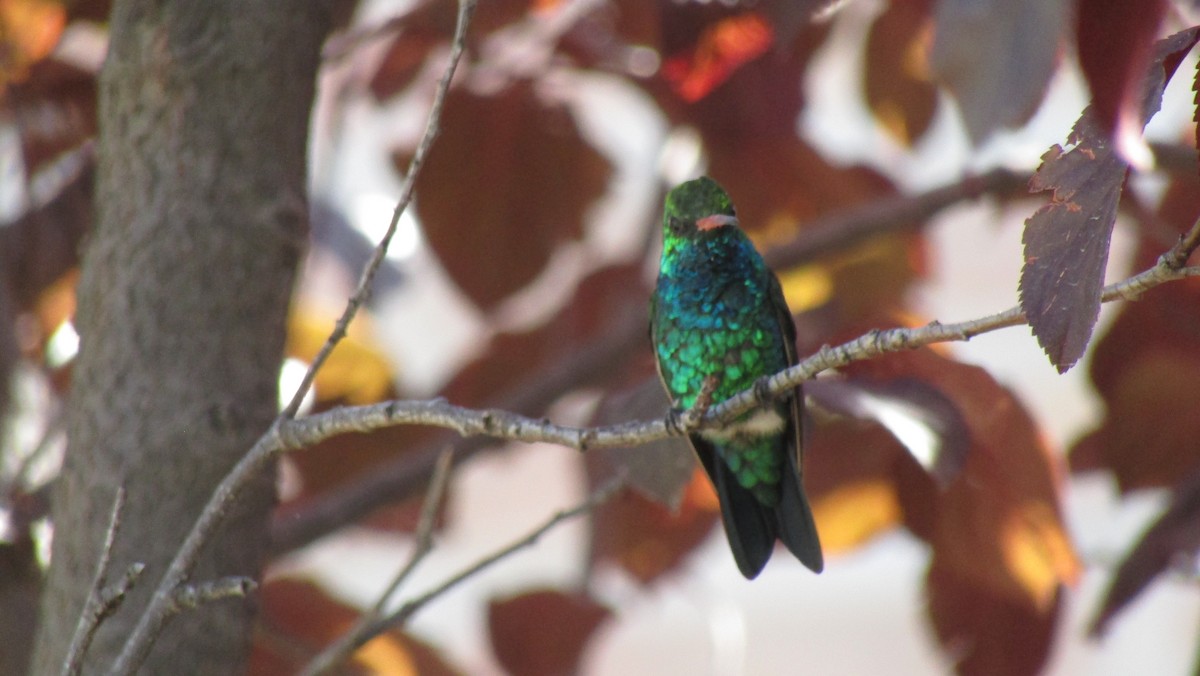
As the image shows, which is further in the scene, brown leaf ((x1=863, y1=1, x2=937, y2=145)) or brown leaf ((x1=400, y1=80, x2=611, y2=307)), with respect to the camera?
brown leaf ((x1=863, y1=1, x2=937, y2=145))

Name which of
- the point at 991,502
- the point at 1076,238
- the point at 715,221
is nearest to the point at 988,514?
the point at 991,502

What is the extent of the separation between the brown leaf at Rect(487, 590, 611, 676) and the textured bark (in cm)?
61

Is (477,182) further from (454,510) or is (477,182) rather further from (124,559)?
(124,559)

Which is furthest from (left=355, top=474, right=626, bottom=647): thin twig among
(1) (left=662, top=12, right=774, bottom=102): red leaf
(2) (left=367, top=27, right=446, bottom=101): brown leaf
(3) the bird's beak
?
(2) (left=367, top=27, right=446, bottom=101): brown leaf

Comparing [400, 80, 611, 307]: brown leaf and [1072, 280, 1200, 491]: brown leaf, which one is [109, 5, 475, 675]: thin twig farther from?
[1072, 280, 1200, 491]: brown leaf

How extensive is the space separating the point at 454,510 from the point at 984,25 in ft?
5.21

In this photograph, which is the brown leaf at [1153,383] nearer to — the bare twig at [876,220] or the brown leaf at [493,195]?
the bare twig at [876,220]

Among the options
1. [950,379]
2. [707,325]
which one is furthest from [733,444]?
[950,379]

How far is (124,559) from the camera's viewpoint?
4.34 ft

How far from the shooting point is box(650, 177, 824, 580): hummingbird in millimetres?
1864

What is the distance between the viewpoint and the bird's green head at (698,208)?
1.93 metres

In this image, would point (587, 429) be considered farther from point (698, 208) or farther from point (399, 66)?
point (399, 66)

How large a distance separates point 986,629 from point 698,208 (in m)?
0.74

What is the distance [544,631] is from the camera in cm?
193
